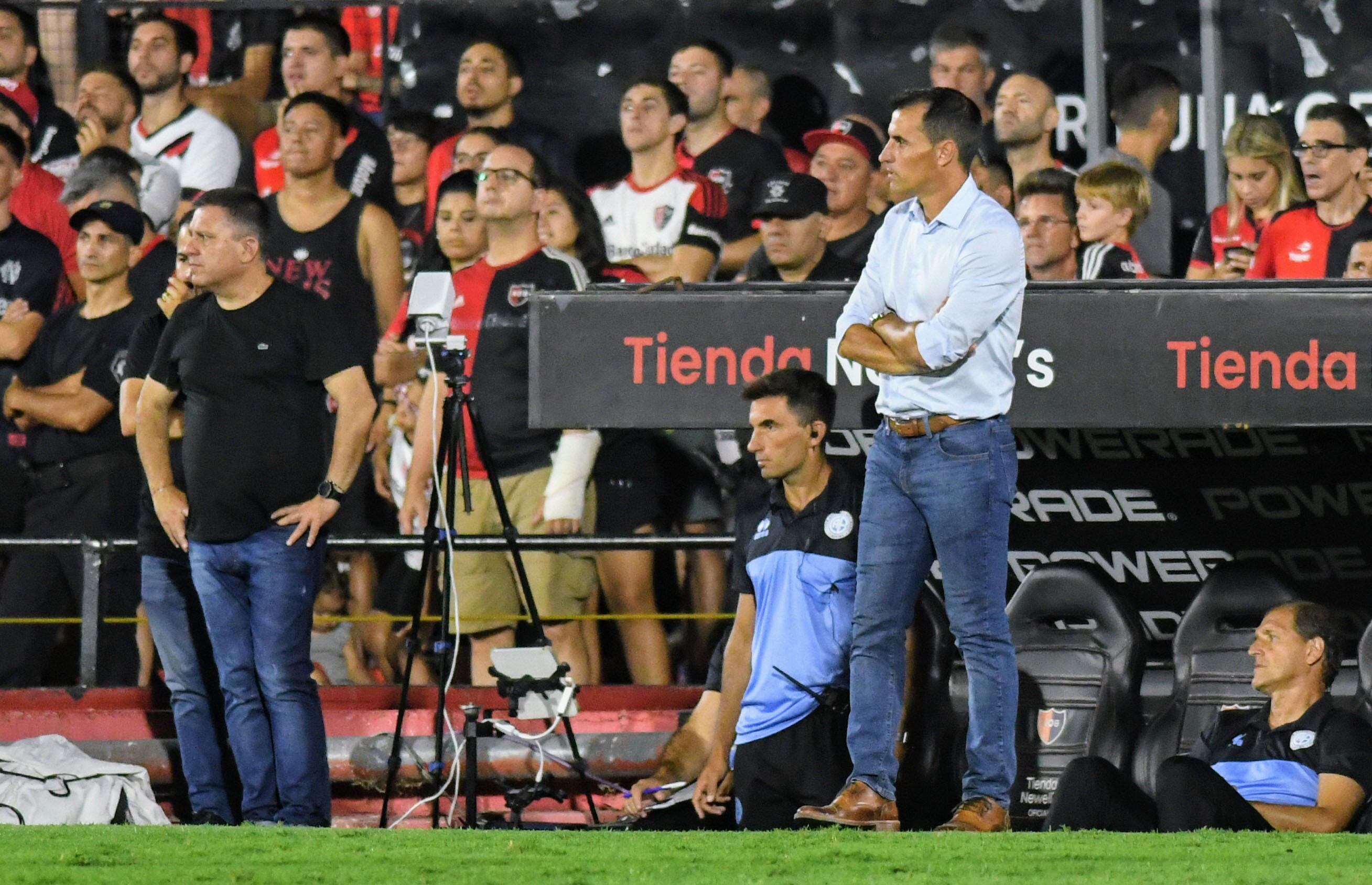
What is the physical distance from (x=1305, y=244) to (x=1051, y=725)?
97.0 inches

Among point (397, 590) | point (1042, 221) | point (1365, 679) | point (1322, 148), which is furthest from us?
point (397, 590)

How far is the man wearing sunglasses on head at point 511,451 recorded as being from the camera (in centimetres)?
799

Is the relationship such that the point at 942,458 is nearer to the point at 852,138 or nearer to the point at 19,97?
the point at 852,138

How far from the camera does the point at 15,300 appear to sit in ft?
29.6

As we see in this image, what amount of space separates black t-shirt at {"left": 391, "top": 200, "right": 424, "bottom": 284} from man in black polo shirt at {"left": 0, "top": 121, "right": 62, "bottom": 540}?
1506 millimetres

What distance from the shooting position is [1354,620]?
7.41 meters

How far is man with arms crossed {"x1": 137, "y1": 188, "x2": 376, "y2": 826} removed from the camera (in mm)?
6383

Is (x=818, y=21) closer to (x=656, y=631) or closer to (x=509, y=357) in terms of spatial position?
(x=509, y=357)

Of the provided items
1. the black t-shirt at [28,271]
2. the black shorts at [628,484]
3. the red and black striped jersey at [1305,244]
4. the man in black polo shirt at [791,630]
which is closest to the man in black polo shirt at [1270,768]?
the man in black polo shirt at [791,630]

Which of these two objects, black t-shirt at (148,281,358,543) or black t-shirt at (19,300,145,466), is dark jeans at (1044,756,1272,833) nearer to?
black t-shirt at (148,281,358,543)

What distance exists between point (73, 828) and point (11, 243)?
14.6 feet

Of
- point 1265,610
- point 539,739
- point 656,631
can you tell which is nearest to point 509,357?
point 656,631

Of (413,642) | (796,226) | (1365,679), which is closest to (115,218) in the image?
(413,642)

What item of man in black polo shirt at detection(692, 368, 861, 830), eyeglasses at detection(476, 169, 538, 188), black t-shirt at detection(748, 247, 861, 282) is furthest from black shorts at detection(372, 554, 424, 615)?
man in black polo shirt at detection(692, 368, 861, 830)
